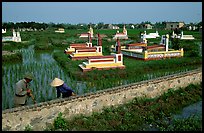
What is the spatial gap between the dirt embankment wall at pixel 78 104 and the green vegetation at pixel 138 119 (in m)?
0.17

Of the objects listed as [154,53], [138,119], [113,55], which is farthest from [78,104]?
[154,53]

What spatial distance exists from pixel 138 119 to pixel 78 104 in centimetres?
176

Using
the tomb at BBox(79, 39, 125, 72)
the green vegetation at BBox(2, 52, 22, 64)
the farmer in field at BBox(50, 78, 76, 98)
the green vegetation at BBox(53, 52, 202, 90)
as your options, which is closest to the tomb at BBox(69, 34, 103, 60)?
the green vegetation at BBox(53, 52, 202, 90)

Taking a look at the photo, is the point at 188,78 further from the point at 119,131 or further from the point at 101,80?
the point at 119,131

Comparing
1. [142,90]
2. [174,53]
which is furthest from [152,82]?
[174,53]

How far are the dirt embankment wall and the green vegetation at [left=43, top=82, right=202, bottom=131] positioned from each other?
175mm

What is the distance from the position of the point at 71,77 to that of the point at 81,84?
1.54 meters

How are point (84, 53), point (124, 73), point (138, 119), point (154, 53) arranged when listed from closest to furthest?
point (138, 119), point (124, 73), point (154, 53), point (84, 53)

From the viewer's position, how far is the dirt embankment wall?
6157 mm

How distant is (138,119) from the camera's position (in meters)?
7.37

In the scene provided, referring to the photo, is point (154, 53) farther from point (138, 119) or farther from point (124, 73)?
point (138, 119)

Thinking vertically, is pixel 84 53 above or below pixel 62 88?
above

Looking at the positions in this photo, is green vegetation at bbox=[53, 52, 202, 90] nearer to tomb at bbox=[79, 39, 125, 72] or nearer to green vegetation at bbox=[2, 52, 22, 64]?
tomb at bbox=[79, 39, 125, 72]

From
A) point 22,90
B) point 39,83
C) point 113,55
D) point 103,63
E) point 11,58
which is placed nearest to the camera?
point 22,90
